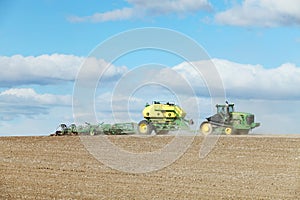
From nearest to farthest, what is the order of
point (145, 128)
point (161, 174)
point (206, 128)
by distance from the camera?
1. point (161, 174)
2. point (206, 128)
3. point (145, 128)

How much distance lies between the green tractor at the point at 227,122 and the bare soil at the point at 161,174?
212 inches

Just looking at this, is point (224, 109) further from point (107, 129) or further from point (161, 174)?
point (161, 174)

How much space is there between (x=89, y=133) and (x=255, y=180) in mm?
15747

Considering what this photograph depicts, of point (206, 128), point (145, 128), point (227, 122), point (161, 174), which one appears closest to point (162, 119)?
point (145, 128)

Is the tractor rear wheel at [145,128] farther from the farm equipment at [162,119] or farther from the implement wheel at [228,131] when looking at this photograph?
the implement wheel at [228,131]

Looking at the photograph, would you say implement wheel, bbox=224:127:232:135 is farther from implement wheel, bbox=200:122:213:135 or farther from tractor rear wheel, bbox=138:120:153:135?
tractor rear wheel, bbox=138:120:153:135

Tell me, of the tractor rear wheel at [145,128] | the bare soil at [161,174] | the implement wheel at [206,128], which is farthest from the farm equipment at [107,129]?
the bare soil at [161,174]

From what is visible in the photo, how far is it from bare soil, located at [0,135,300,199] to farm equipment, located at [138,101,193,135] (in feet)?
20.0

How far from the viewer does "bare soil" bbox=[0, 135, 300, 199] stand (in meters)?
12.9

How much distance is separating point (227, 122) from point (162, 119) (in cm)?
355

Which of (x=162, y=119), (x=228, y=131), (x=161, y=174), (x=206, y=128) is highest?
(x=162, y=119)

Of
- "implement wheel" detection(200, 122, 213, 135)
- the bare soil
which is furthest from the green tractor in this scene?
the bare soil

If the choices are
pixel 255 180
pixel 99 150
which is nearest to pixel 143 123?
pixel 99 150

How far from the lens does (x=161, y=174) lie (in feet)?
52.1
